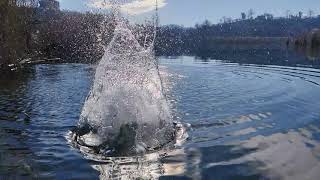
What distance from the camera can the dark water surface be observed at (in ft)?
32.8

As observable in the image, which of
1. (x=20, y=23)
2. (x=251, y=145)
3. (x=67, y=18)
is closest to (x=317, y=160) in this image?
(x=251, y=145)

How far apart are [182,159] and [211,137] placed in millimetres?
2381

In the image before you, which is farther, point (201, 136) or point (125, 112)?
point (125, 112)

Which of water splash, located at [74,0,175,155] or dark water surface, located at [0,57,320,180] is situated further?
water splash, located at [74,0,175,155]

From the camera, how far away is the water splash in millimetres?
12133

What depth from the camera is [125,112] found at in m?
13.2

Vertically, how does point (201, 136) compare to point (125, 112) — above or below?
below

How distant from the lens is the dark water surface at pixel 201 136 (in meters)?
9.99

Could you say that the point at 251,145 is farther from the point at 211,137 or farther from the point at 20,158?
the point at 20,158

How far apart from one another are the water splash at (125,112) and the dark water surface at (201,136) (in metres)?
0.74

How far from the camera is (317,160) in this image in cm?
1078

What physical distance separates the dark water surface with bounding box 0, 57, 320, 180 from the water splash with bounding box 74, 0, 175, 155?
29.1 inches

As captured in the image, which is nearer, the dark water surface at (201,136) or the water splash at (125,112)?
the dark water surface at (201,136)

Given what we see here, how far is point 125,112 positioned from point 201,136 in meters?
2.45
